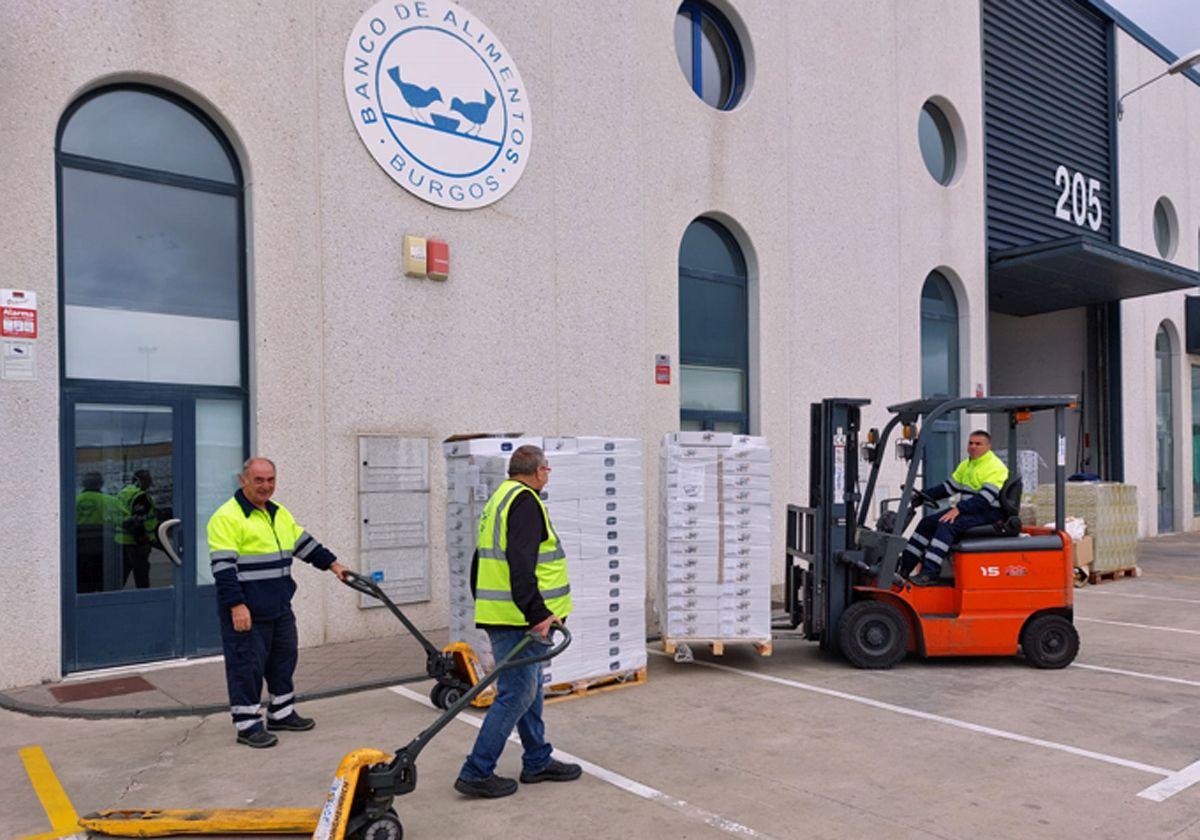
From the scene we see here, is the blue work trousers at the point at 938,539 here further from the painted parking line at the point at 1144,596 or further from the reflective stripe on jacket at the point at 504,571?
the painted parking line at the point at 1144,596

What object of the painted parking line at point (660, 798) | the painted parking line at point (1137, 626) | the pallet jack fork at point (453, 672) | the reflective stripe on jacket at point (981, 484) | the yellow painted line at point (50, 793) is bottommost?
the painted parking line at point (1137, 626)

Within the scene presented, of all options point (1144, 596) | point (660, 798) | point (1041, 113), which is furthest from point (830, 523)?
point (1041, 113)

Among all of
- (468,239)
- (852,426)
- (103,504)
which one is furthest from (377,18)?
(852,426)

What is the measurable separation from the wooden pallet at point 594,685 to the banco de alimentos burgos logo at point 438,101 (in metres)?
5.00

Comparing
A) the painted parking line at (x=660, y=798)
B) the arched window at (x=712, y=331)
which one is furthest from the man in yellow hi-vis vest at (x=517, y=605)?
the arched window at (x=712, y=331)

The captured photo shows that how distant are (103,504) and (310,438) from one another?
1777 mm

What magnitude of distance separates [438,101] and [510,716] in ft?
22.2

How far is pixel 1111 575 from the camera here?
48.7 ft

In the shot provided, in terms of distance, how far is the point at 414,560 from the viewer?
31.8ft

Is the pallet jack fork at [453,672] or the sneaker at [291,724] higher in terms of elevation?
Answer: the pallet jack fork at [453,672]

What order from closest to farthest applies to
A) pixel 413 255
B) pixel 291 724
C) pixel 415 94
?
pixel 291 724 < pixel 413 255 < pixel 415 94

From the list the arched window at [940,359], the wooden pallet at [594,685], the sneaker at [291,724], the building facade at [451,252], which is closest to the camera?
the sneaker at [291,724]

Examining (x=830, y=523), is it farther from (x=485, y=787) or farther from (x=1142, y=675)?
(x=485, y=787)

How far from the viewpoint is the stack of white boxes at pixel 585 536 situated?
736cm
